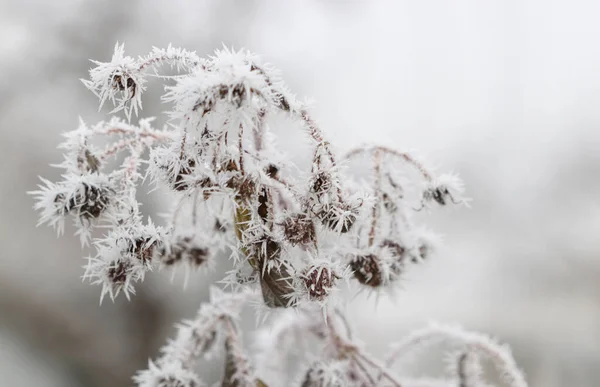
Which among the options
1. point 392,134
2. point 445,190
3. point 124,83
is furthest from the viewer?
point 392,134

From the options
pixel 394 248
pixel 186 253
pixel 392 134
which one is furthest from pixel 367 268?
pixel 392 134

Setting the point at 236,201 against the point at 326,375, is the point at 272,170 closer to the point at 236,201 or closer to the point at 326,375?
the point at 236,201

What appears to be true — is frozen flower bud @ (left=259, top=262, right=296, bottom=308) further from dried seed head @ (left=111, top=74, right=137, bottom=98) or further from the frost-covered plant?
dried seed head @ (left=111, top=74, right=137, bottom=98)

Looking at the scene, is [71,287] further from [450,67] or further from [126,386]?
[450,67]

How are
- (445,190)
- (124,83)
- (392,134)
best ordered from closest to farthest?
(124,83), (445,190), (392,134)

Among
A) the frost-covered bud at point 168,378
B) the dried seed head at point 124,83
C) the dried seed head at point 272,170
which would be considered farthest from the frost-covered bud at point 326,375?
the dried seed head at point 124,83

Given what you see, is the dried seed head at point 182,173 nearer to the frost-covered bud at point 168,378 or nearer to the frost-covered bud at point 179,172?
the frost-covered bud at point 179,172
